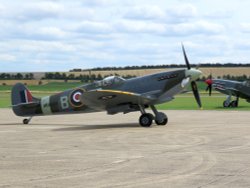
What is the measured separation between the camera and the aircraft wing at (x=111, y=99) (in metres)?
19.5

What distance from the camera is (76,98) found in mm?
21469

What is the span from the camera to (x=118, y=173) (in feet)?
30.5

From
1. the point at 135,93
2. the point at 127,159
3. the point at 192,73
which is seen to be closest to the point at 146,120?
the point at 135,93

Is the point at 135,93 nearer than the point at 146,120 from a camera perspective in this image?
No

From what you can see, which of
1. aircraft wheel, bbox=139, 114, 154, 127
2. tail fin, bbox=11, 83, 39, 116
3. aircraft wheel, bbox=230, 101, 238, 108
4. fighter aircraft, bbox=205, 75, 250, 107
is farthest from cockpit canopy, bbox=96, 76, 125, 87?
aircraft wheel, bbox=230, 101, 238, 108

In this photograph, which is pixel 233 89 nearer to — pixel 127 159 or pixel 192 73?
pixel 192 73

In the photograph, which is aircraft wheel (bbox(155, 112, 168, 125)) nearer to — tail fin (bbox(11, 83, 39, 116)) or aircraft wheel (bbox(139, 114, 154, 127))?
aircraft wheel (bbox(139, 114, 154, 127))

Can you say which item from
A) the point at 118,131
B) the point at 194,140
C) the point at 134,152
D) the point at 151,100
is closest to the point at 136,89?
the point at 151,100

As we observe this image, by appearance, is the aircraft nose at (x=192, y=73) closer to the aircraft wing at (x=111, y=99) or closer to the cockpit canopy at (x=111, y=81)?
the aircraft wing at (x=111, y=99)

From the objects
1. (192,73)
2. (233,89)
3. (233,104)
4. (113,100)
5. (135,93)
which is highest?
(192,73)

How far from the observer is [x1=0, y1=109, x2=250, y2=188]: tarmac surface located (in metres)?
8.60

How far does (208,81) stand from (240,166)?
30.8 m

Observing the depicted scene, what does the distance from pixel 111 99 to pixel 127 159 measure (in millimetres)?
9050

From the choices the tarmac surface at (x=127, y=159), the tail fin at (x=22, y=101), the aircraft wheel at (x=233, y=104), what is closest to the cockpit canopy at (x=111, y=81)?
the tail fin at (x=22, y=101)
